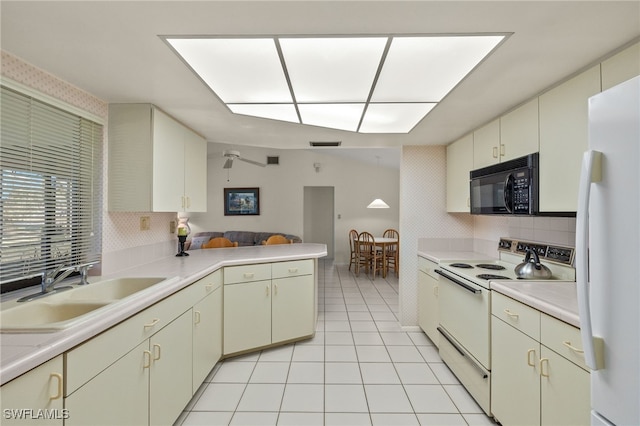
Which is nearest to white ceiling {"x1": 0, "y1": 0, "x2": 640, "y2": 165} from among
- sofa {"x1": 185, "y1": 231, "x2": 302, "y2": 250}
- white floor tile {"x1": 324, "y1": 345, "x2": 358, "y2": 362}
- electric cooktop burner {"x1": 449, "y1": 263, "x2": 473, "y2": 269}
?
electric cooktop burner {"x1": 449, "y1": 263, "x2": 473, "y2": 269}

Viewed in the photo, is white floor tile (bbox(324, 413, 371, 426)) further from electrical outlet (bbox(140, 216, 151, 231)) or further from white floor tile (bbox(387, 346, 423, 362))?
electrical outlet (bbox(140, 216, 151, 231))

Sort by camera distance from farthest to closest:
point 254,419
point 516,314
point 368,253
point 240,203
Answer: point 240,203
point 368,253
point 254,419
point 516,314

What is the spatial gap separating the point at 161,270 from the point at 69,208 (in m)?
0.67

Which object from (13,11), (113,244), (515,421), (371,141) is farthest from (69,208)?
(515,421)

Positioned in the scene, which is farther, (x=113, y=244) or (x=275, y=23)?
(x=113, y=244)

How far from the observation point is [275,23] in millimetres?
1214

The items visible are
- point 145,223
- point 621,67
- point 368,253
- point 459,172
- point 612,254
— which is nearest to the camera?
point 612,254

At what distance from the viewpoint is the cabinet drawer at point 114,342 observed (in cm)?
101

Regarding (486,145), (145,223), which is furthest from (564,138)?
(145,223)

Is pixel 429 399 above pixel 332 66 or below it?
below

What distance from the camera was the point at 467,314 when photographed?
2094 millimetres

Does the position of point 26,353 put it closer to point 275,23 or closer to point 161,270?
point 161,270

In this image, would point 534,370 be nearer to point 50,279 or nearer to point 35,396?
point 35,396

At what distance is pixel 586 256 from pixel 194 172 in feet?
9.17
